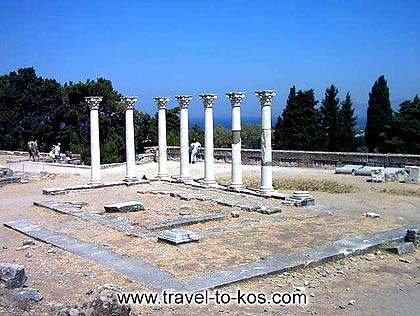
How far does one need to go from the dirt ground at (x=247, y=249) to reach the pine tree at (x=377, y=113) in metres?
20.9

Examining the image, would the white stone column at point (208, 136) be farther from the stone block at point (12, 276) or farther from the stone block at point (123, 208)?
the stone block at point (12, 276)

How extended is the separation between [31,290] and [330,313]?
16.0ft

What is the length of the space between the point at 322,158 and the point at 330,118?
48.6 feet

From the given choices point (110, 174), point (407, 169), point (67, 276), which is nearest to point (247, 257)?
point (67, 276)

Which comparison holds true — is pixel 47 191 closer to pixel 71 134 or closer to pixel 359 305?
pixel 359 305

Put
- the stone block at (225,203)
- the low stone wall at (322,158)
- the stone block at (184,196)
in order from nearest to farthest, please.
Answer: the stone block at (225,203) → the stone block at (184,196) → the low stone wall at (322,158)

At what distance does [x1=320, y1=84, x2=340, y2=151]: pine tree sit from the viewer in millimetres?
40438

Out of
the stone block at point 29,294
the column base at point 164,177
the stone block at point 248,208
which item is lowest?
the stone block at point 29,294

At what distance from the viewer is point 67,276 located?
32.8 ft

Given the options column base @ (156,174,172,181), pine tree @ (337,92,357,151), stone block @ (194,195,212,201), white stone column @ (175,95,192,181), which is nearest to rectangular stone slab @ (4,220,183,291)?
stone block @ (194,195,212,201)

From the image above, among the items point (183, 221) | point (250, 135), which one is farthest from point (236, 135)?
point (250, 135)

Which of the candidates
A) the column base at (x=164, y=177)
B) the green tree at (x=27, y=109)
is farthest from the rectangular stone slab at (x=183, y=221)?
the green tree at (x=27, y=109)

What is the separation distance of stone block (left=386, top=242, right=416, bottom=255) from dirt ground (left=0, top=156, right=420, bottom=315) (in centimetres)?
17

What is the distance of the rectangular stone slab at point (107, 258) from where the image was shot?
9.60 meters
